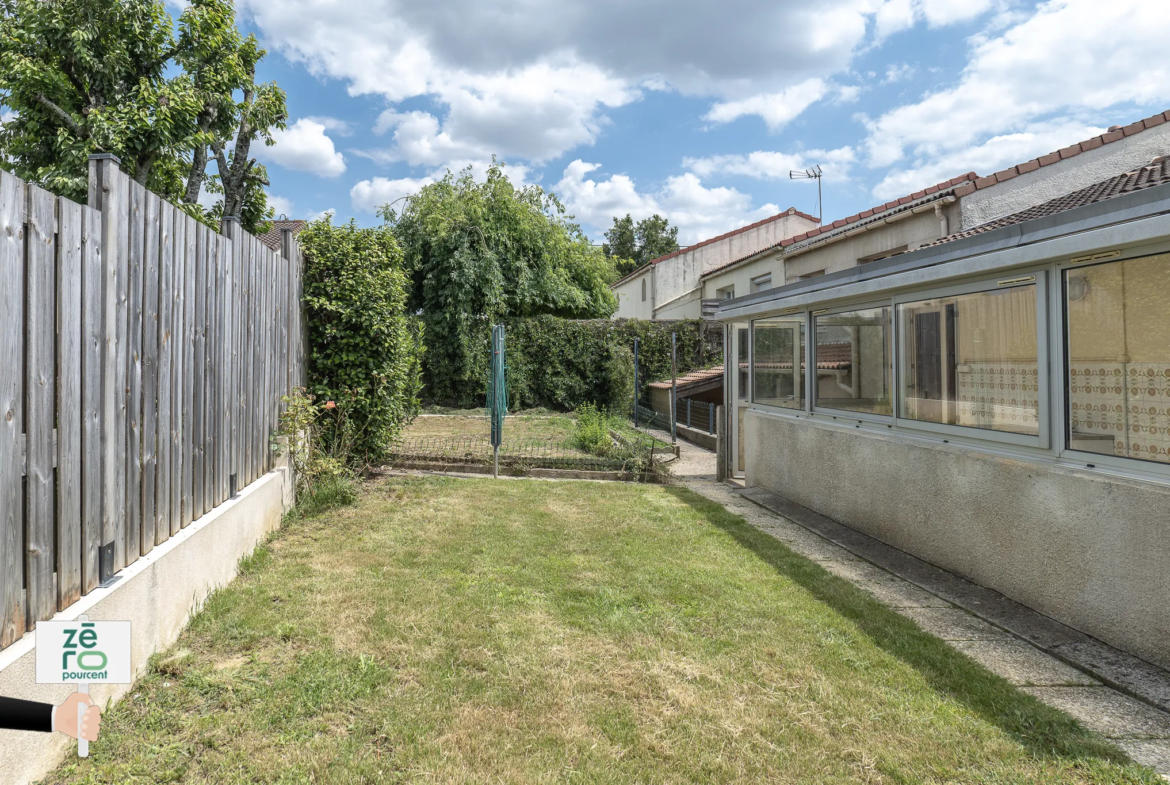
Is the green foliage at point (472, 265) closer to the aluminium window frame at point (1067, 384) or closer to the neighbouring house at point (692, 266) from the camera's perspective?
the neighbouring house at point (692, 266)

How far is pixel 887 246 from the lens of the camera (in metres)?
12.1

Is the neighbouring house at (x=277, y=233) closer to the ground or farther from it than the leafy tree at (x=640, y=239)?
closer to the ground

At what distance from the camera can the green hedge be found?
1755 cm

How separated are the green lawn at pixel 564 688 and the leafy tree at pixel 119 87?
13398 mm

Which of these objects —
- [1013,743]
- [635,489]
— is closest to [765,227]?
[635,489]

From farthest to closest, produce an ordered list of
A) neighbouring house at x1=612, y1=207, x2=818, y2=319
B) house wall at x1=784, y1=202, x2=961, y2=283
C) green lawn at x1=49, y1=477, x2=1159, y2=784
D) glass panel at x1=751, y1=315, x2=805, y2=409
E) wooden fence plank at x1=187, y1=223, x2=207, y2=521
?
neighbouring house at x1=612, y1=207, x2=818, y2=319 < house wall at x1=784, y1=202, x2=961, y2=283 < glass panel at x1=751, y1=315, x2=805, y2=409 < wooden fence plank at x1=187, y1=223, x2=207, y2=521 < green lawn at x1=49, y1=477, x2=1159, y2=784

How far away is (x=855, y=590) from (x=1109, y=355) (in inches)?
85.7

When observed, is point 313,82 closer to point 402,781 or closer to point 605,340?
point 605,340

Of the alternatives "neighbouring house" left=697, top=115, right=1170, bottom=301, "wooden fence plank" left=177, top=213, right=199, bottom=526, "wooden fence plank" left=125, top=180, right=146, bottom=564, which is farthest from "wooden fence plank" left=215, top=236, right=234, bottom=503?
"neighbouring house" left=697, top=115, right=1170, bottom=301

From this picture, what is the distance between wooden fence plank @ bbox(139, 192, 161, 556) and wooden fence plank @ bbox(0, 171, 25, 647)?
3.13 ft

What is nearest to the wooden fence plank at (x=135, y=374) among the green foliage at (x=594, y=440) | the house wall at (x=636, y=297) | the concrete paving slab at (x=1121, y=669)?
the concrete paving slab at (x=1121, y=669)

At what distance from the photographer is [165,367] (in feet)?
11.3

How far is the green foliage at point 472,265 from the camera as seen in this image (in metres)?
17.5

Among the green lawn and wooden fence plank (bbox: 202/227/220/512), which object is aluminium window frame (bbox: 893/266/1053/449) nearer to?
the green lawn
